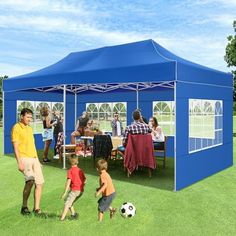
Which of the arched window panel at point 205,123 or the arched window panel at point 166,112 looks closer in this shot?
the arched window panel at point 205,123

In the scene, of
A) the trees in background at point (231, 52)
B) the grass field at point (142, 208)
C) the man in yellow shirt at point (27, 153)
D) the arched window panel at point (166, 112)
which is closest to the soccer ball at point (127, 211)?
the grass field at point (142, 208)

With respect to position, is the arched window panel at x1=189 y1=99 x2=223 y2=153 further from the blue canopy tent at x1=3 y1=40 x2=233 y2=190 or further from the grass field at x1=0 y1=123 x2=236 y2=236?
the grass field at x1=0 y1=123 x2=236 y2=236

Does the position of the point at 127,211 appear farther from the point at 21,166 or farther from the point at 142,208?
the point at 21,166

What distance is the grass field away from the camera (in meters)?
4.92

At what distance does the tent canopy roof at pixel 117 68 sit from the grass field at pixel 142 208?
2.20 metres

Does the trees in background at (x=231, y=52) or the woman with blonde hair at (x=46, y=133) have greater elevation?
the trees in background at (x=231, y=52)

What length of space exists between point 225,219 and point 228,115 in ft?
17.9

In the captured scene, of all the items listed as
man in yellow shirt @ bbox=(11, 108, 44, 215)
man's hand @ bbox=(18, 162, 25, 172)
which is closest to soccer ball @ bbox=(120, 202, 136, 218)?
man in yellow shirt @ bbox=(11, 108, 44, 215)

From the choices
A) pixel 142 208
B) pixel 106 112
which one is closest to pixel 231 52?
pixel 106 112

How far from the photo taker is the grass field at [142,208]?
16.1 feet

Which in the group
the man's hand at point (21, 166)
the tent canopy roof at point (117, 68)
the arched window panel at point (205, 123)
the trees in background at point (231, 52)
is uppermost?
the trees in background at point (231, 52)

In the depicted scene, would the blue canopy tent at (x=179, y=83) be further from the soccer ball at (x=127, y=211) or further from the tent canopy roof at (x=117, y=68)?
the soccer ball at (x=127, y=211)

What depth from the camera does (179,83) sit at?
23.9 feet

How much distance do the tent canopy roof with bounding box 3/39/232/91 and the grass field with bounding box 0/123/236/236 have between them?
86.8 inches
